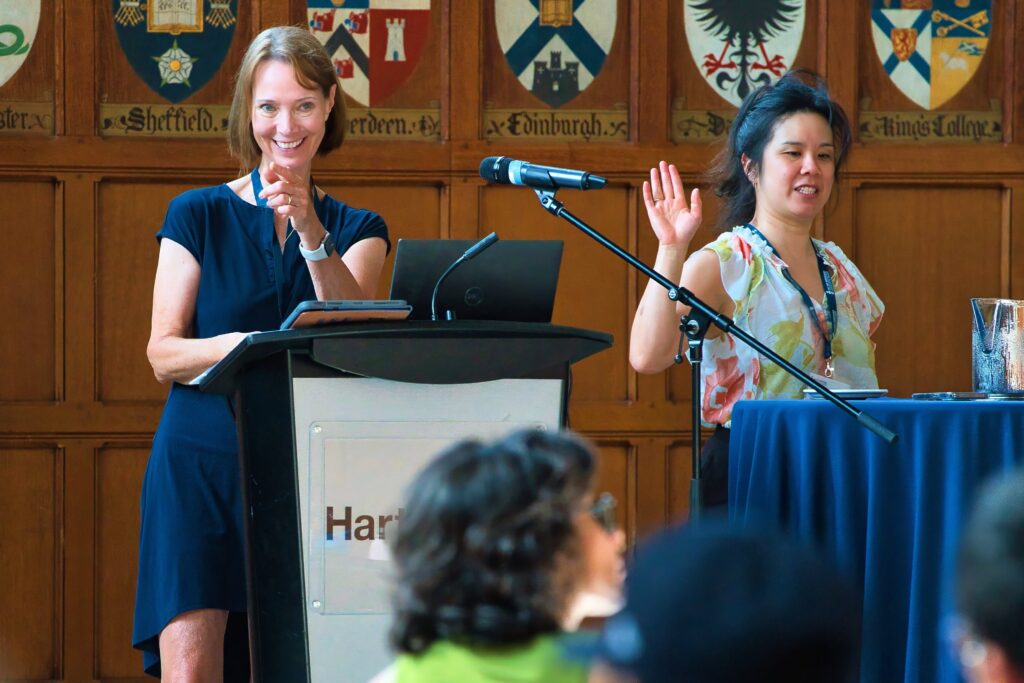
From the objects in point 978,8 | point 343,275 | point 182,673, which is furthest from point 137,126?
point 978,8

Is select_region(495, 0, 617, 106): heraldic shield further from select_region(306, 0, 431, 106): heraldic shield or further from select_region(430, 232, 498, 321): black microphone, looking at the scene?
select_region(430, 232, 498, 321): black microphone

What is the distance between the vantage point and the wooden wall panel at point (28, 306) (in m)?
4.75

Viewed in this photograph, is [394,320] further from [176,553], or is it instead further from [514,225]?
[514,225]

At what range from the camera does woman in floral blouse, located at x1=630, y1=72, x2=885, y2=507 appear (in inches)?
132

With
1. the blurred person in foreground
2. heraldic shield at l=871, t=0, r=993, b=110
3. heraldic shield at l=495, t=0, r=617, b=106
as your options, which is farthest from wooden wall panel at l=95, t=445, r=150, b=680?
the blurred person in foreground

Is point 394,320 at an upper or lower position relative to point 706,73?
lower

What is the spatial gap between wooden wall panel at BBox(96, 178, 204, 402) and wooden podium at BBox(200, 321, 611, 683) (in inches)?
97.4

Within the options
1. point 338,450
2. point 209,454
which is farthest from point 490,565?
point 209,454

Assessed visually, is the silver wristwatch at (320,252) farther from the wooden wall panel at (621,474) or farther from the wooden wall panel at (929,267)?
the wooden wall panel at (929,267)

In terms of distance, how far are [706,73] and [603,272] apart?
0.79m

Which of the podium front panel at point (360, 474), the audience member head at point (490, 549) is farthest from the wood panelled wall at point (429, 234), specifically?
the audience member head at point (490, 549)

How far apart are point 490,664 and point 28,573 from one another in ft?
12.5

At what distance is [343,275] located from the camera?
9.29 feet

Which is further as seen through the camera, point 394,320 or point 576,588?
point 394,320
